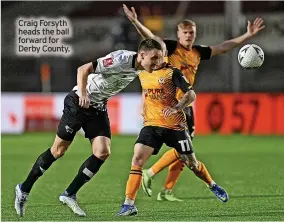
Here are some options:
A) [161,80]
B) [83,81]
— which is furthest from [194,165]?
[83,81]

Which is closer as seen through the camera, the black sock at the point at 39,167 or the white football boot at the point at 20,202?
the white football boot at the point at 20,202

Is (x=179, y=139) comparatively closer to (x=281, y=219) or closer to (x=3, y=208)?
(x=281, y=219)

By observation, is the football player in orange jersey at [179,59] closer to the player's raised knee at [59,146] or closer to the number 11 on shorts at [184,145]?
the number 11 on shorts at [184,145]

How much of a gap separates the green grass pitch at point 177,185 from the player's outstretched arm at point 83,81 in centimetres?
113

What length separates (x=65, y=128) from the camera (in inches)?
365

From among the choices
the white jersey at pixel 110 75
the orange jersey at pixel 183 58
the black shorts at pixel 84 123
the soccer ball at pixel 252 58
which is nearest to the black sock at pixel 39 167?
the black shorts at pixel 84 123

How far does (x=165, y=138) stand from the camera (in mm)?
9430

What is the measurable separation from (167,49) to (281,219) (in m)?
2.93

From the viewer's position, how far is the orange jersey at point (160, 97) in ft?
30.7

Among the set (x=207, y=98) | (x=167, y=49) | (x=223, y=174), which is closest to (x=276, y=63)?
(x=207, y=98)

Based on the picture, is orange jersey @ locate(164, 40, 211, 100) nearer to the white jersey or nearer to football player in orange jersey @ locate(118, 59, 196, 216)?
football player in orange jersey @ locate(118, 59, 196, 216)

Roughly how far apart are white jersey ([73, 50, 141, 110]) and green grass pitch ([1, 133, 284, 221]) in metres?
1.20

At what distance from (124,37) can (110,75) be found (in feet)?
59.3

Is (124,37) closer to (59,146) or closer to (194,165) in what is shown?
(194,165)
